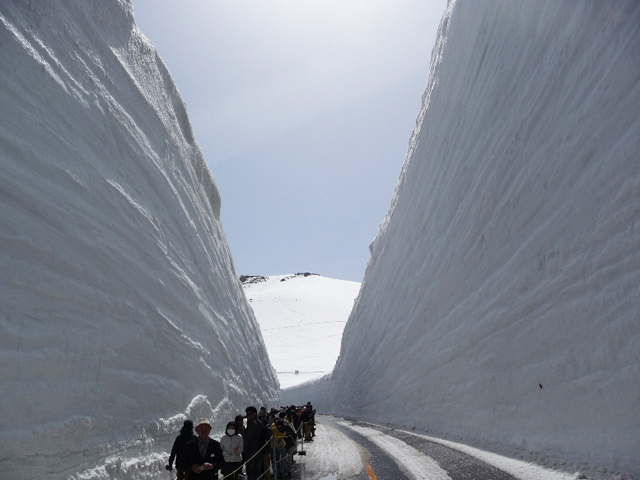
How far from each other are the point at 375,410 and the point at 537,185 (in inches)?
546

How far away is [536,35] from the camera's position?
10234mm

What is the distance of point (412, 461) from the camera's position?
8242 mm

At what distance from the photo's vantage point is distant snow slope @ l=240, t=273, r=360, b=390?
4716 centimetres

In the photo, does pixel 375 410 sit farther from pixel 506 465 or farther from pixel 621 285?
pixel 621 285

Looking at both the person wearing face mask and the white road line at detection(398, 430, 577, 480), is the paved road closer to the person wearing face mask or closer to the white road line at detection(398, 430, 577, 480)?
the white road line at detection(398, 430, 577, 480)

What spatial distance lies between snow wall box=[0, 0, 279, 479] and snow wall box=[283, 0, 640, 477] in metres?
6.01

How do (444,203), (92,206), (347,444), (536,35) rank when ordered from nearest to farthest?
1. (92,206)
2. (536,35)
3. (347,444)
4. (444,203)

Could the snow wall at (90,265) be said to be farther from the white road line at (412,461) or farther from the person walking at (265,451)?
the white road line at (412,461)

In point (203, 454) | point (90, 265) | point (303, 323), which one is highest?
point (303, 323)

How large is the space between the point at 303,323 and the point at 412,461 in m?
59.9

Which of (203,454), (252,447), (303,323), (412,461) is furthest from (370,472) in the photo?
(303,323)

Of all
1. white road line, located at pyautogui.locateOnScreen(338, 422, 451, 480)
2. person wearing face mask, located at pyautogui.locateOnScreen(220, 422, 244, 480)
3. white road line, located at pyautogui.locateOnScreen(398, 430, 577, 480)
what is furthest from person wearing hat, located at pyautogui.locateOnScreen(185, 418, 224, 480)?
white road line, located at pyautogui.locateOnScreen(398, 430, 577, 480)

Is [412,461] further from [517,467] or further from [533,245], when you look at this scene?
[533,245]

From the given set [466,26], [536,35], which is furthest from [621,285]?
[466,26]
